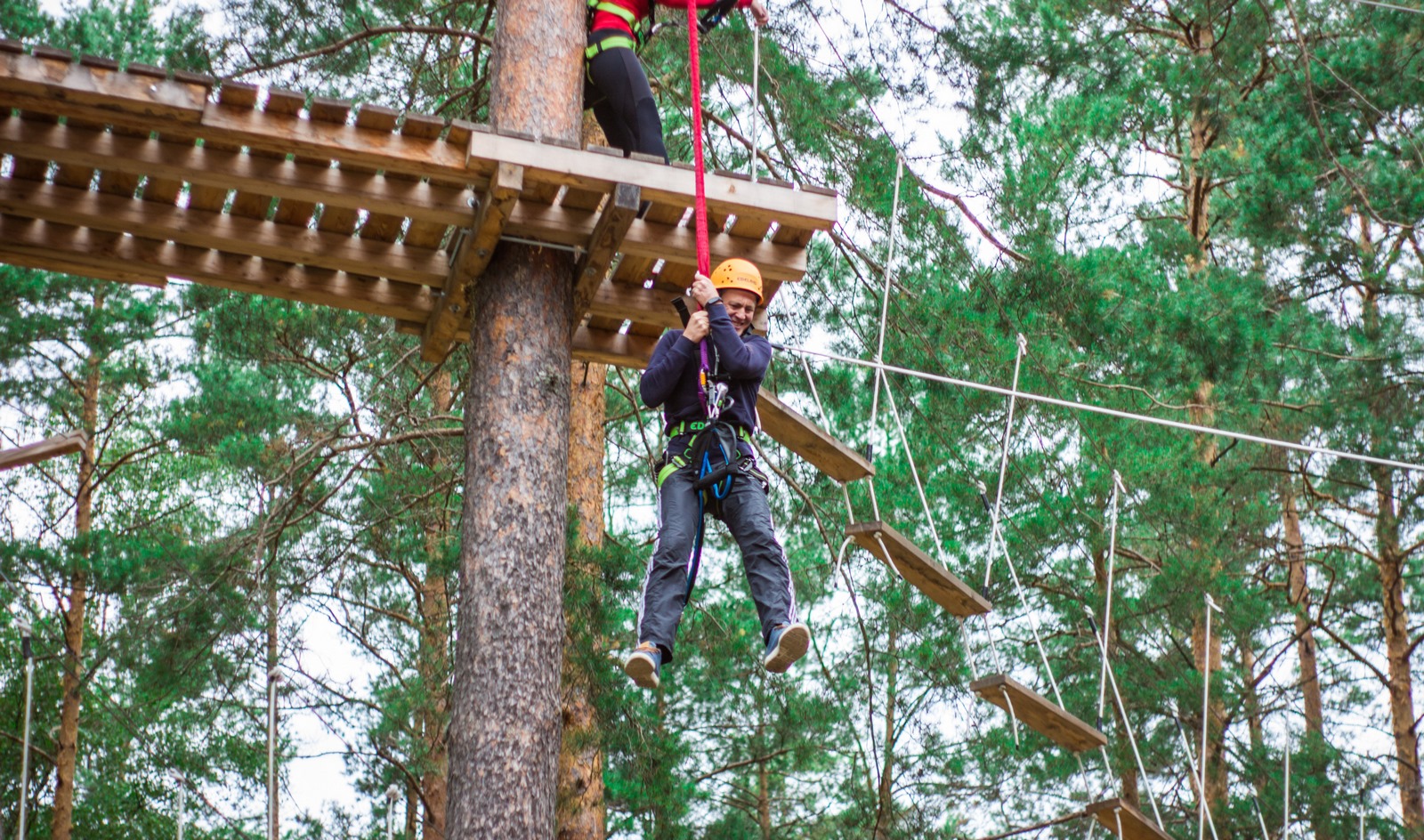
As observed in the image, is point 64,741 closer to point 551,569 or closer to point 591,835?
point 591,835

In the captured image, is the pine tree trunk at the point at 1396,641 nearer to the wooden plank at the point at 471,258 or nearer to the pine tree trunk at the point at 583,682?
the pine tree trunk at the point at 583,682

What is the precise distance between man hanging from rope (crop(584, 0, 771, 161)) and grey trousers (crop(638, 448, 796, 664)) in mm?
1180

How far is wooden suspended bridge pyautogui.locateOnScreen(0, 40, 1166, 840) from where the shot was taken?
3.90m

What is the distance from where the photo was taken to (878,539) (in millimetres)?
5043

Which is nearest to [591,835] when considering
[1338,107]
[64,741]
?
[1338,107]

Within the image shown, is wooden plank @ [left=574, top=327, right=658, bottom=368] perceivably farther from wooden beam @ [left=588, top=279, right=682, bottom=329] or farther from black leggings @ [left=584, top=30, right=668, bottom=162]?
black leggings @ [left=584, top=30, right=668, bottom=162]

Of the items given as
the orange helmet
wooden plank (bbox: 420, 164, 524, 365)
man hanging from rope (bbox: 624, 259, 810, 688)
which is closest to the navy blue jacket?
man hanging from rope (bbox: 624, 259, 810, 688)

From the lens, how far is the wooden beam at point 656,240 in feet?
14.0

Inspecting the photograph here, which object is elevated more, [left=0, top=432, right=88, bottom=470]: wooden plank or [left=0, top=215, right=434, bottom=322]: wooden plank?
[left=0, top=215, right=434, bottom=322]: wooden plank

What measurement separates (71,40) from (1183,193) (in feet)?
29.9

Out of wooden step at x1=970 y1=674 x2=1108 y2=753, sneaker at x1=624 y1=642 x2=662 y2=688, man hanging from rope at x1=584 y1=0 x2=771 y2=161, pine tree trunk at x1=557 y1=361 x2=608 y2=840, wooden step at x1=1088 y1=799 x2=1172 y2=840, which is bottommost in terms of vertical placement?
wooden step at x1=1088 y1=799 x2=1172 y2=840

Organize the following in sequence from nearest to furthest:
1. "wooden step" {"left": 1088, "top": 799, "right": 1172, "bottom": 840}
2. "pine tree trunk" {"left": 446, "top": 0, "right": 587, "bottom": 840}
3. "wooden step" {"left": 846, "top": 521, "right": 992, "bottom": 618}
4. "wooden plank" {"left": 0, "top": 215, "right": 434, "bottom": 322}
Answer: "pine tree trunk" {"left": 446, "top": 0, "right": 587, "bottom": 840} → "wooden plank" {"left": 0, "top": 215, "right": 434, "bottom": 322} → "wooden step" {"left": 846, "top": 521, "right": 992, "bottom": 618} → "wooden step" {"left": 1088, "top": 799, "right": 1172, "bottom": 840}

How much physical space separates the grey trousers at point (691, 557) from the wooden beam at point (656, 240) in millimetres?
721

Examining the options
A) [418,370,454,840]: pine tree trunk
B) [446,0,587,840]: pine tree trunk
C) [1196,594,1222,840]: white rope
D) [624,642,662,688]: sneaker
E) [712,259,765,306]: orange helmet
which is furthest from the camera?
[418,370,454,840]: pine tree trunk
